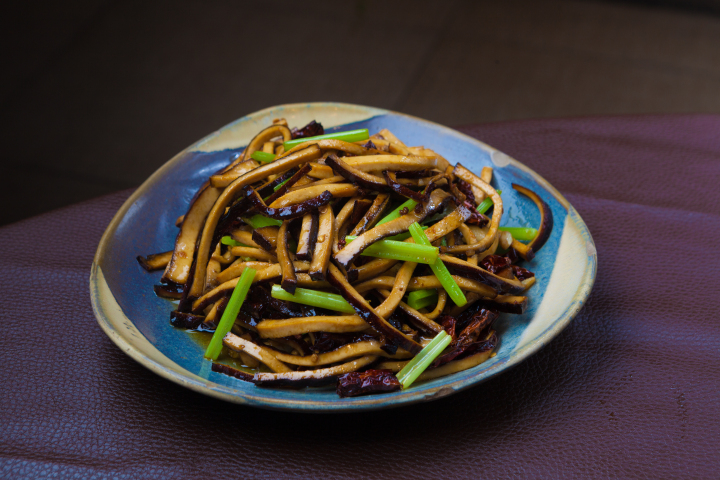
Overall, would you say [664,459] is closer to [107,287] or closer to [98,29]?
[107,287]

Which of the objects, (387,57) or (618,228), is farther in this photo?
(387,57)

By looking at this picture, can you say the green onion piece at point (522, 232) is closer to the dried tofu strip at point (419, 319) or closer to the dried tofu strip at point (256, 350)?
the dried tofu strip at point (419, 319)

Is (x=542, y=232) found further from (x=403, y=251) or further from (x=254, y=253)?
(x=254, y=253)

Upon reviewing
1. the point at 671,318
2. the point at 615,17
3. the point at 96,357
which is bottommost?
the point at 615,17

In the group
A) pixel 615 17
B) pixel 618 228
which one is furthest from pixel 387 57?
pixel 618 228

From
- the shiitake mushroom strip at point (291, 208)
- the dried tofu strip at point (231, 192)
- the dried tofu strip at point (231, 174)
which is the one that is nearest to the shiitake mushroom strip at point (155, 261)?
the dried tofu strip at point (231, 192)

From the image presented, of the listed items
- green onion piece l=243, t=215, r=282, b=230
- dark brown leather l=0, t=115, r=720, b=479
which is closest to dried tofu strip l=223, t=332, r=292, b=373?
dark brown leather l=0, t=115, r=720, b=479

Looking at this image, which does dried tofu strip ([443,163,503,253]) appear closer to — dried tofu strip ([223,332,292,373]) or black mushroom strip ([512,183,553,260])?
black mushroom strip ([512,183,553,260])
